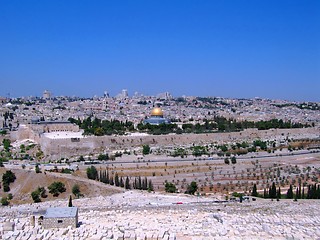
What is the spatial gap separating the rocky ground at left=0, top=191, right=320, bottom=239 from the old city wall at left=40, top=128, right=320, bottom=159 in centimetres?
2733

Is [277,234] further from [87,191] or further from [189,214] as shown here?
[87,191]

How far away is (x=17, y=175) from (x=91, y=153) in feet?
46.5

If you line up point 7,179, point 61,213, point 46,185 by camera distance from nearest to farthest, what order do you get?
point 61,213
point 46,185
point 7,179

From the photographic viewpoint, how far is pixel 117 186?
31.7 metres

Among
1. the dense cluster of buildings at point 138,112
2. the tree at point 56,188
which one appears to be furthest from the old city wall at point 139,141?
the tree at point 56,188

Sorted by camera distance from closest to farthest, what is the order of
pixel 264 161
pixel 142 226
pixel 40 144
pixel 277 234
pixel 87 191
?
pixel 277 234 < pixel 142 226 < pixel 87 191 < pixel 264 161 < pixel 40 144

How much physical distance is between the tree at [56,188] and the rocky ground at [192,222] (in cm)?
957

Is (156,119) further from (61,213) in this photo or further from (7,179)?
(61,213)

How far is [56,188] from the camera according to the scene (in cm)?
3155

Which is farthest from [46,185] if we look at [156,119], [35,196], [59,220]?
[156,119]

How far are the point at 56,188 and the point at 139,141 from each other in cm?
2337

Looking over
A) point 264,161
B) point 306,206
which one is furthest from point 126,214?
point 264,161

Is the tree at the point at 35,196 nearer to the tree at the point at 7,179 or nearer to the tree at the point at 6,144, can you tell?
the tree at the point at 7,179

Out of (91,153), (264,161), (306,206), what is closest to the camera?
(306,206)
